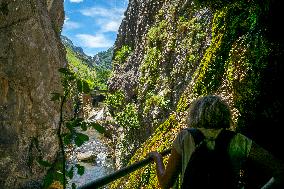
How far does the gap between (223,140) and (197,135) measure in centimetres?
17

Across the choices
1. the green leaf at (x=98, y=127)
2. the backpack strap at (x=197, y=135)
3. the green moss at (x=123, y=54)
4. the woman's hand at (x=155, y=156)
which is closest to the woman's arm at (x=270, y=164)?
the backpack strap at (x=197, y=135)

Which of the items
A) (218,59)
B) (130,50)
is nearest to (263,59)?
(218,59)

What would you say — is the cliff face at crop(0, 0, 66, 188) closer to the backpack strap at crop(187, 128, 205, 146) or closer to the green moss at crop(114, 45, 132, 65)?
the green moss at crop(114, 45, 132, 65)

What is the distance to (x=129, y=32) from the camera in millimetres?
23125

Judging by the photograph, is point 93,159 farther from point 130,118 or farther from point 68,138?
point 68,138

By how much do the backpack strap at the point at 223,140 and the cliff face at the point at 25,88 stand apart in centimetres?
1556

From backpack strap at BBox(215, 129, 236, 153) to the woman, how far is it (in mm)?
21

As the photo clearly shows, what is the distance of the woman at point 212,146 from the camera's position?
2.52 metres

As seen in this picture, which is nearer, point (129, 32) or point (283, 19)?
point (283, 19)

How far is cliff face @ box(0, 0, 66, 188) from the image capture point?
56.8ft

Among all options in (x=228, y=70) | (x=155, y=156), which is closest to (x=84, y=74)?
(x=228, y=70)

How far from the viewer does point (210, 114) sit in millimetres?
2662

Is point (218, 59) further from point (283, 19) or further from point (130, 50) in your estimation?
point (130, 50)

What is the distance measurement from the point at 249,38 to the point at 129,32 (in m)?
18.3
